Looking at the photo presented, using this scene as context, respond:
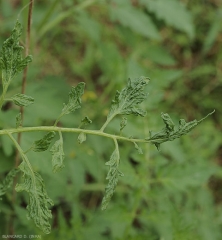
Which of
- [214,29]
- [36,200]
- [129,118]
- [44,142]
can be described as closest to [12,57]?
[44,142]

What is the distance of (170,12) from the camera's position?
7.66 ft

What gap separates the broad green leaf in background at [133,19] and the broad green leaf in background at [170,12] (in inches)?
3.3

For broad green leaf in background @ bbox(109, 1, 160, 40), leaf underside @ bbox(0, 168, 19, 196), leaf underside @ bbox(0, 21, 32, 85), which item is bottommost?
leaf underside @ bbox(0, 168, 19, 196)

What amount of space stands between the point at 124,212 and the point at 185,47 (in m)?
2.44

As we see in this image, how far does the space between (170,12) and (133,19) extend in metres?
0.21

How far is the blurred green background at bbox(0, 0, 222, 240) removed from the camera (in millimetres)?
1700

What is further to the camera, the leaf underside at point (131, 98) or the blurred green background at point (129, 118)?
the blurred green background at point (129, 118)

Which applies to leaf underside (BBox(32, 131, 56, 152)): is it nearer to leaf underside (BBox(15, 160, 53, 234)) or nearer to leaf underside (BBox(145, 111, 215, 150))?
leaf underside (BBox(15, 160, 53, 234))

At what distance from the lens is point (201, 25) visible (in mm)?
3689

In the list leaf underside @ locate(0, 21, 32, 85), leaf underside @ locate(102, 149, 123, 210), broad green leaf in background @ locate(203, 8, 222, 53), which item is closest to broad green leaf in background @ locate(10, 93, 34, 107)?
leaf underside @ locate(0, 21, 32, 85)

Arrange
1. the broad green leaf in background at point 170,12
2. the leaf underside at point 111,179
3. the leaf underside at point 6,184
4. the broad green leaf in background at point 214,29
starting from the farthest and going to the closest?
the broad green leaf in background at point 214,29 → the broad green leaf in background at point 170,12 → the leaf underside at point 6,184 → the leaf underside at point 111,179

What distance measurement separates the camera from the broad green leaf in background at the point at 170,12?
90.6 inches

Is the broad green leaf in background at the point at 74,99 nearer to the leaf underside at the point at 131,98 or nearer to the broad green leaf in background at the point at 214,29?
the leaf underside at the point at 131,98

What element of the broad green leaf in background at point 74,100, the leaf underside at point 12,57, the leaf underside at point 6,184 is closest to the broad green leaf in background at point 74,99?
the broad green leaf in background at point 74,100
